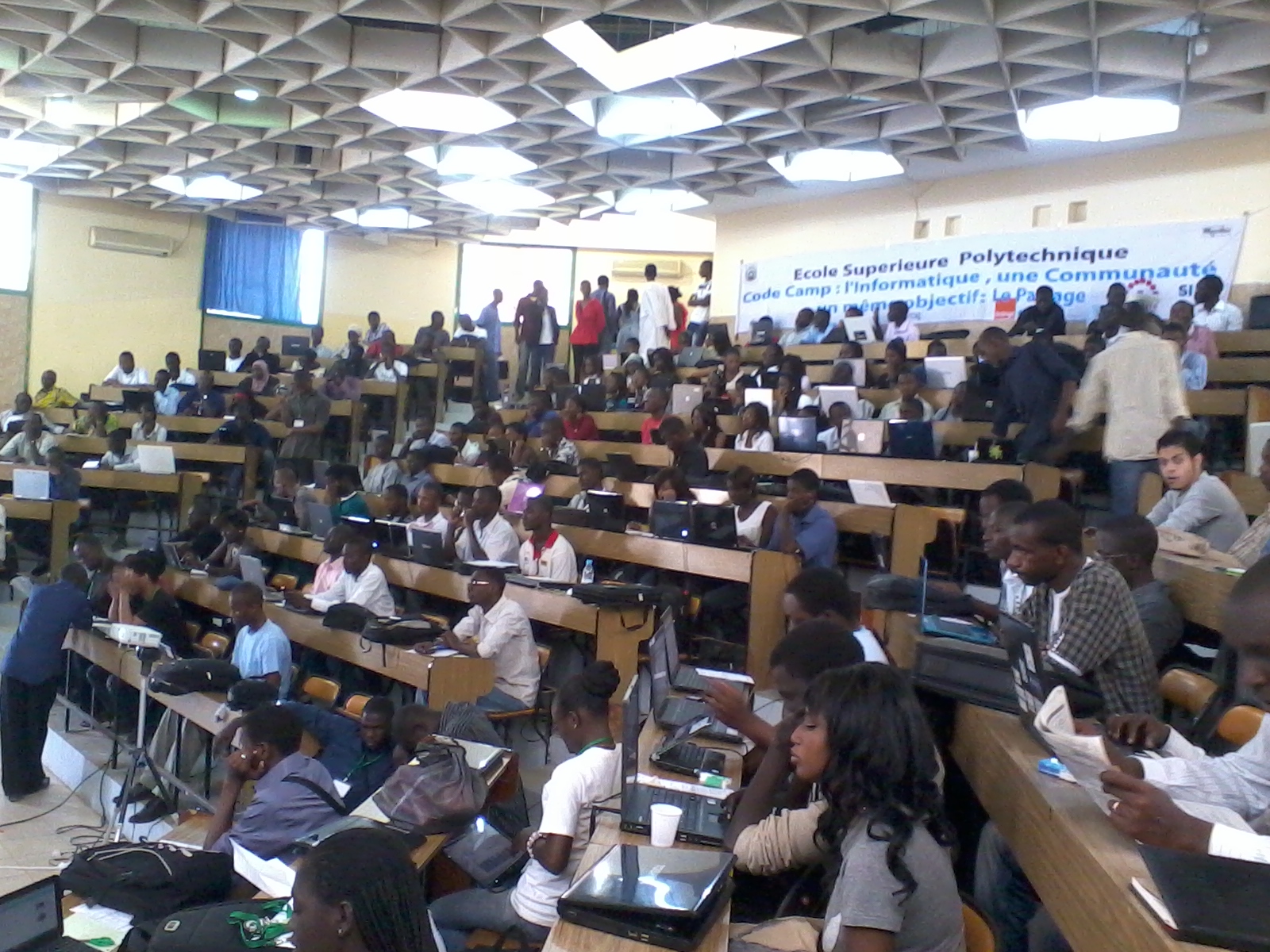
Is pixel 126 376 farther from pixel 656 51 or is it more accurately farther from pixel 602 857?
pixel 602 857

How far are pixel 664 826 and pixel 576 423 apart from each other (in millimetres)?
8218

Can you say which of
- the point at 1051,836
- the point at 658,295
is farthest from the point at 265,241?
the point at 1051,836

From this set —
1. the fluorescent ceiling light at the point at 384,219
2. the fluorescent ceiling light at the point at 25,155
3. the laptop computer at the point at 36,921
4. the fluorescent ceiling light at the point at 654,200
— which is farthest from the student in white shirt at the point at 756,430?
the fluorescent ceiling light at the point at 25,155

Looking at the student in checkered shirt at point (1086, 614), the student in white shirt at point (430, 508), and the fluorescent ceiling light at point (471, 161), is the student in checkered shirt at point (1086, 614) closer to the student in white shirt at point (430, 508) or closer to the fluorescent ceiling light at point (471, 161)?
the student in white shirt at point (430, 508)

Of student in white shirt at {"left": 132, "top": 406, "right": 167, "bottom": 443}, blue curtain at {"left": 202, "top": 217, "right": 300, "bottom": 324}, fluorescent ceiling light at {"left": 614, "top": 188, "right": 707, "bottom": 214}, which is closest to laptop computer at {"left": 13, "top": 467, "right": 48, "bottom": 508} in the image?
student in white shirt at {"left": 132, "top": 406, "right": 167, "bottom": 443}

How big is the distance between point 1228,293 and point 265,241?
15.1 m

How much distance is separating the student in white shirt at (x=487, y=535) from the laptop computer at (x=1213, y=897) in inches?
259

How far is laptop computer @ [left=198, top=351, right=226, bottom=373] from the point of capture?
1538 cm

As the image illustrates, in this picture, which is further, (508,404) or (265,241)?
(265,241)

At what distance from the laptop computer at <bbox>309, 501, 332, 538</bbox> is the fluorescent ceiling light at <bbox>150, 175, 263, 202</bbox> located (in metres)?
8.94

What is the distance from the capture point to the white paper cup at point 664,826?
283cm

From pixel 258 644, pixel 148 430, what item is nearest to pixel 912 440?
pixel 258 644

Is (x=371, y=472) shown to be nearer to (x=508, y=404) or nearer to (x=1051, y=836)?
(x=508, y=404)

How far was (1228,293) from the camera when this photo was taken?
36.4 feet
